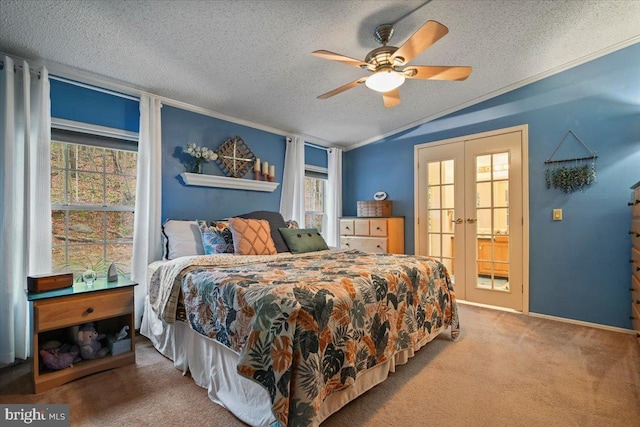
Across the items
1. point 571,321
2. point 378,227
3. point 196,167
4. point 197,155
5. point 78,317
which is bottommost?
point 571,321

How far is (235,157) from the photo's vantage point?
140 inches

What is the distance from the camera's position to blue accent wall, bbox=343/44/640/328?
2807 millimetres

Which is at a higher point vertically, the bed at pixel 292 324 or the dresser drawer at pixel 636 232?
the dresser drawer at pixel 636 232

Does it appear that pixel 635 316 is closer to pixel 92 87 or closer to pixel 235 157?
pixel 235 157

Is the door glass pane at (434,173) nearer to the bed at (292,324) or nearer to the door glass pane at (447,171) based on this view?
the door glass pane at (447,171)

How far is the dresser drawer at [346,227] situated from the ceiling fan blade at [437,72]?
101 inches

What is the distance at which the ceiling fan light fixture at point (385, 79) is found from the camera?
2.07 meters

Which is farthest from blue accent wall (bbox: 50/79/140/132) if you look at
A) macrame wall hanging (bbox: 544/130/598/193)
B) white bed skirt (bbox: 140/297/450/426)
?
macrame wall hanging (bbox: 544/130/598/193)

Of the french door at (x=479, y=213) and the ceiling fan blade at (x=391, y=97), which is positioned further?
the french door at (x=479, y=213)

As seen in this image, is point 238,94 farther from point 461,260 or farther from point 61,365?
point 461,260

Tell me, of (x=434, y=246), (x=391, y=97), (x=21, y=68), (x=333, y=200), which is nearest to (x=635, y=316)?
(x=434, y=246)

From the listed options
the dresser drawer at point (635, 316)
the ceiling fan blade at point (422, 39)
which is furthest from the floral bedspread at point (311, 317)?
the dresser drawer at point (635, 316)

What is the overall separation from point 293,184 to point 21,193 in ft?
8.88

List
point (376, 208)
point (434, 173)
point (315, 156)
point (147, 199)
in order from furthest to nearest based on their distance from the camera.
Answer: point (315, 156), point (376, 208), point (434, 173), point (147, 199)
